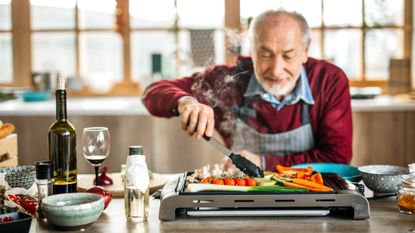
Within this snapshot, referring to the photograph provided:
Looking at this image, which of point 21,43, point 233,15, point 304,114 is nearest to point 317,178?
point 304,114

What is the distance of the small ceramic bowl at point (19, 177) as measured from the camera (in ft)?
6.56

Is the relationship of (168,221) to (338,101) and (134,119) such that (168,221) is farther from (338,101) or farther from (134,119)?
(134,119)

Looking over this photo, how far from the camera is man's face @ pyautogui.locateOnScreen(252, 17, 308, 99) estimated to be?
2.73 metres

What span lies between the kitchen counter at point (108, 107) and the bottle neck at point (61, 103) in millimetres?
2305

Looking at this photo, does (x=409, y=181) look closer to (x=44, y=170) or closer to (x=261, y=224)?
(x=261, y=224)

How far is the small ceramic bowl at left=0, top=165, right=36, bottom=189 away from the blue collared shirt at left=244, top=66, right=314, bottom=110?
121 centimetres

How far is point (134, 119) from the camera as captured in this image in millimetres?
4203

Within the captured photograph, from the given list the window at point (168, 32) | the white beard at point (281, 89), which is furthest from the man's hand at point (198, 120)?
the window at point (168, 32)

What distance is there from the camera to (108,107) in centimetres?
423

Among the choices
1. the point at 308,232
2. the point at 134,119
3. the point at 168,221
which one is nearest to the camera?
the point at 308,232

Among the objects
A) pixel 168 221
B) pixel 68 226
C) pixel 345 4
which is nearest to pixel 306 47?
pixel 168 221

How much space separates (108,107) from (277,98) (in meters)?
1.65

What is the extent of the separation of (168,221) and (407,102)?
9.58ft

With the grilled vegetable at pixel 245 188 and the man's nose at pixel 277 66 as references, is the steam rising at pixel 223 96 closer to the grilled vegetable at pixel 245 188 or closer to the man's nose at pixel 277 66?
the man's nose at pixel 277 66
